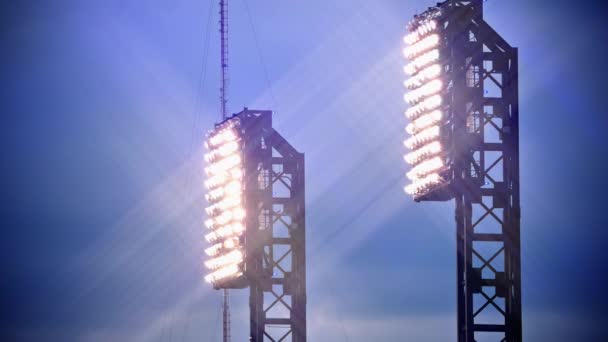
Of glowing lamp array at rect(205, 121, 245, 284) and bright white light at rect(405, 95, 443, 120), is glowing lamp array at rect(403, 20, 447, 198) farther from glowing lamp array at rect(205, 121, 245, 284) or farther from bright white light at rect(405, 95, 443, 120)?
glowing lamp array at rect(205, 121, 245, 284)

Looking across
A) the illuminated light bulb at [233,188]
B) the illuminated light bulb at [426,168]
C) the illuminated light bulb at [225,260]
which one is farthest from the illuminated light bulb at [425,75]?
the illuminated light bulb at [225,260]

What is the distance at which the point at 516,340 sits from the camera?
204ft

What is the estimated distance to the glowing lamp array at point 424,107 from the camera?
6362 cm

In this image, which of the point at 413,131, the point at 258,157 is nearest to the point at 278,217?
the point at 258,157

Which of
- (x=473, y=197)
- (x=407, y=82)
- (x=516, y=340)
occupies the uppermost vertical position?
(x=407, y=82)

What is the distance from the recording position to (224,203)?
81.1 m

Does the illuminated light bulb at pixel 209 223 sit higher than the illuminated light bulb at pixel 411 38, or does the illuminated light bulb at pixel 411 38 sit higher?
the illuminated light bulb at pixel 411 38

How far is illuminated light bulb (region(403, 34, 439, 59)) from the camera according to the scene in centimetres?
6366

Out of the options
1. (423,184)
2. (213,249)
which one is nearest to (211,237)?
(213,249)

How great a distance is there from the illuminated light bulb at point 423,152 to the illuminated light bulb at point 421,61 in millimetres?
2675

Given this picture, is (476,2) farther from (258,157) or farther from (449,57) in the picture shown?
(258,157)

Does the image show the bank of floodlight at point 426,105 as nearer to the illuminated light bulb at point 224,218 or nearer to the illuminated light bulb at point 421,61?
the illuminated light bulb at point 421,61

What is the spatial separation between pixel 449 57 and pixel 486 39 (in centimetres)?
142

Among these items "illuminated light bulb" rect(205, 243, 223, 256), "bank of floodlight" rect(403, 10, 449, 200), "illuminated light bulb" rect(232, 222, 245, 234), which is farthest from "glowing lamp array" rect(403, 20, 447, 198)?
"illuminated light bulb" rect(205, 243, 223, 256)
